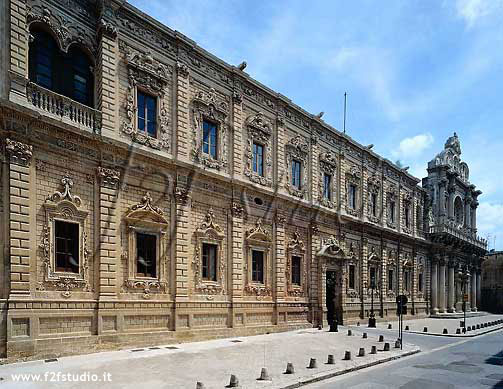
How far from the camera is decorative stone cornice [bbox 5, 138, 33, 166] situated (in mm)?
12906

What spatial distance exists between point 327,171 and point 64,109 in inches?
714

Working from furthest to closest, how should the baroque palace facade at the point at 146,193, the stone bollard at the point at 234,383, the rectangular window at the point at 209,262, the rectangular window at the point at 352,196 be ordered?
the rectangular window at the point at 352,196, the rectangular window at the point at 209,262, the baroque palace facade at the point at 146,193, the stone bollard at the point at 234,383

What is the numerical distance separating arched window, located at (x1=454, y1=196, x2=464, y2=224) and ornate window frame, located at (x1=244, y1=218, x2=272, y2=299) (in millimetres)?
35566

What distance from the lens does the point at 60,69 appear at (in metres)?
15.0

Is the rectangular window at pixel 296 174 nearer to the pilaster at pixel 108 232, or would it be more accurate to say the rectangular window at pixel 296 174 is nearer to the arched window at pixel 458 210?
the pilaster at pixel 108 232

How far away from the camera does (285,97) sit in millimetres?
24609

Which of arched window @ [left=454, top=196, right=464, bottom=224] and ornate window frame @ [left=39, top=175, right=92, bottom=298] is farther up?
arched window @ [left=454, top=196, right=464, bottom=224]

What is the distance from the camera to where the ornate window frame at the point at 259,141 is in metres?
22.1

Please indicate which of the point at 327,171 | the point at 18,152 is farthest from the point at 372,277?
the point at 18,152

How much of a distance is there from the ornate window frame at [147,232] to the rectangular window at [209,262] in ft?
7.50

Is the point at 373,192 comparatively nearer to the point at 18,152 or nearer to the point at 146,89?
the point at 146,89

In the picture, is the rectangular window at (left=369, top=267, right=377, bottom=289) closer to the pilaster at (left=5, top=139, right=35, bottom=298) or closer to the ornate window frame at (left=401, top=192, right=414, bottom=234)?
the ornate window frame at (left=401, top=192, right=414, bottom=234)

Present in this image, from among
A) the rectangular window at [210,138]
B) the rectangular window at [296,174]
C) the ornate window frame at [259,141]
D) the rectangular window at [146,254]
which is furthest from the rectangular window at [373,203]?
the rectangular window at [146,254]

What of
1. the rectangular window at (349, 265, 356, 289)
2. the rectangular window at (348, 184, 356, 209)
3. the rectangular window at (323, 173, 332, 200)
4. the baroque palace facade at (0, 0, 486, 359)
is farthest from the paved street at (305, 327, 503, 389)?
the rectangular window at (348, 184, 356, 209)
